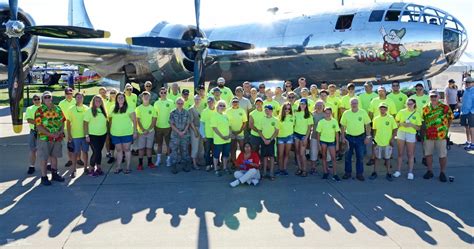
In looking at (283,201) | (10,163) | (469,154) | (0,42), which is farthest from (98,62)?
(469,154)

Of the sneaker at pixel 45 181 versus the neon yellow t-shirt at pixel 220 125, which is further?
the neon yellow t-shirt at pixel 220 125

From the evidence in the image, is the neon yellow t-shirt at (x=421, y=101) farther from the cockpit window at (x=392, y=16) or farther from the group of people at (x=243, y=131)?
the cockpit window at (x=392, y=16)

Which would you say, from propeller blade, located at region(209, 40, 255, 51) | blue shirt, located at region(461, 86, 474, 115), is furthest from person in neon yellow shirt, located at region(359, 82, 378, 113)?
propeller blade, located at region(209, 40, 255, 51)

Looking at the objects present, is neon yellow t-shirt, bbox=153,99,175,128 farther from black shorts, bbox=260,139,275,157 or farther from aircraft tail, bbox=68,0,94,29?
aircraft tail, bbox=68,0,94,29

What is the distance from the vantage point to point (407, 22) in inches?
436

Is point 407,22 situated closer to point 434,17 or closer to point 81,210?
point 434,17

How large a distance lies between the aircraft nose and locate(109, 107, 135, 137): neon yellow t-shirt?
8235 millimetres

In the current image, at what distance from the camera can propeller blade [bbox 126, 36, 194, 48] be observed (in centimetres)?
1157

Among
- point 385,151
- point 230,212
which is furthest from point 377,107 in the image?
point 230,212

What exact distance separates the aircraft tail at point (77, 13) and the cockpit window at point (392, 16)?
64.7 feet

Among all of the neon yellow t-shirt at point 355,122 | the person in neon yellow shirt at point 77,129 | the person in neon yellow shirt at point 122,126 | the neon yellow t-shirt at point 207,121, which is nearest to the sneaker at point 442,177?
the neon yellow t-shirt at point 355,122

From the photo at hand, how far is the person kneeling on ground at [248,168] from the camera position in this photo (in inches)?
279

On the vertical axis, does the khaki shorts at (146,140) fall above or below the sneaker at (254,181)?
above

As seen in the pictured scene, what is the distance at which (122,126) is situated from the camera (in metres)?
7.80
